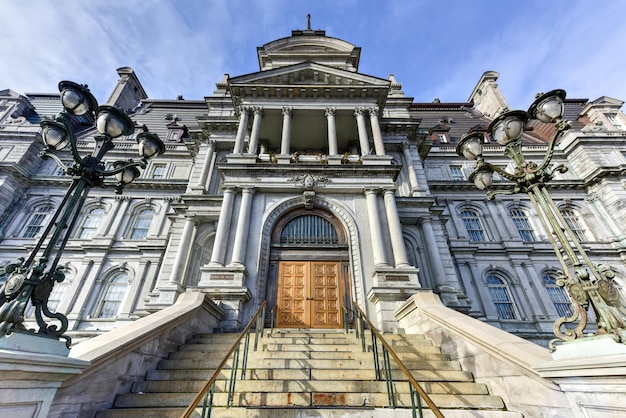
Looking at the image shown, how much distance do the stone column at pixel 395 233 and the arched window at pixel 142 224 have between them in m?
17.4

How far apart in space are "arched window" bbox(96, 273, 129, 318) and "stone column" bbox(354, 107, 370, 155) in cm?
1739

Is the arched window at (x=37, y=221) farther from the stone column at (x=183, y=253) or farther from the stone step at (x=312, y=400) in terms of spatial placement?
the stone step at (x=312, y=400)

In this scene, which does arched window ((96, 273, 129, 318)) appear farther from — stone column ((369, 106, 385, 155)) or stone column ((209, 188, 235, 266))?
stone column ((369, 106, 385, 155))

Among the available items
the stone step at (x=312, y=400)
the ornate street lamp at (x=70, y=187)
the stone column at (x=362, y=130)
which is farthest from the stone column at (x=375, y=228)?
the ornate street lamp at (x=70, y=187)

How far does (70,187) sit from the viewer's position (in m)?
4.65

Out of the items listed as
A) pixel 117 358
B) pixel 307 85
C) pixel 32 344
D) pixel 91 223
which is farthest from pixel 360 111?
pixel 91 223

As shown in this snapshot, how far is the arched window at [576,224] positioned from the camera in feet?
65.7

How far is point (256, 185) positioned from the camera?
40.3 feet

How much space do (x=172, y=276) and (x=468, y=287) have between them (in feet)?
58.8

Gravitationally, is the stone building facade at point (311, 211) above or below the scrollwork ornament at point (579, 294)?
above

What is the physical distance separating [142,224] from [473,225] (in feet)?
82.3

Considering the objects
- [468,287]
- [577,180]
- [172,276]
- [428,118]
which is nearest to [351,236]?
[172,276]

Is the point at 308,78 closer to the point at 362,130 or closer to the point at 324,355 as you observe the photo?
the point at 362,130

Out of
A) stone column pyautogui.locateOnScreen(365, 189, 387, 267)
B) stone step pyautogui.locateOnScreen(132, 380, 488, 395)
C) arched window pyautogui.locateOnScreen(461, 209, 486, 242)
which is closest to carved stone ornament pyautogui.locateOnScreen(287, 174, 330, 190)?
stone column pyautogui.locateOnScreen(365, 189, 387, 267)
